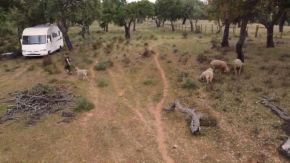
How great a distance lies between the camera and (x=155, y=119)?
35.9ft

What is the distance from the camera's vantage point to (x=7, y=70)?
2023 cm

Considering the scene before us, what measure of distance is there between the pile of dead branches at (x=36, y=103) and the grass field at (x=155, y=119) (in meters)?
0.59

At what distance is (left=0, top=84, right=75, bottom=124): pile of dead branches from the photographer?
37.4 feet

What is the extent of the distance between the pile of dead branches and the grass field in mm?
586

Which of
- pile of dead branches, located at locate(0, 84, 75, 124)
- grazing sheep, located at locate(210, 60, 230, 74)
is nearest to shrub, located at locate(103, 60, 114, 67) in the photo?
pile of dead branches, located at locate(0, 84, 75, 124)

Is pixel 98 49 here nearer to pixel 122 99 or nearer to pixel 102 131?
pixel 122 99

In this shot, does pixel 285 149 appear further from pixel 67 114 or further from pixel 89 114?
pixel 67 114

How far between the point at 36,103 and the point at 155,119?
6193 millimetres

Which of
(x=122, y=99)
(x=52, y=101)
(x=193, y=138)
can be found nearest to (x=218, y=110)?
(x=193, y=138)

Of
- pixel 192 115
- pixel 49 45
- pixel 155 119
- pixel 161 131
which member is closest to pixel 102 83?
pixel 155 119

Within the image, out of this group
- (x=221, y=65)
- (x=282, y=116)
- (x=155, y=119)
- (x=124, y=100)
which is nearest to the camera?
(x=282, y=116)

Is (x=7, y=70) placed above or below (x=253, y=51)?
below

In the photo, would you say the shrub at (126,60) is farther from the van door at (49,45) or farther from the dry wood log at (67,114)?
the dry wood log at (67,114)

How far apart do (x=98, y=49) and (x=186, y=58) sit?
10.9 meters
